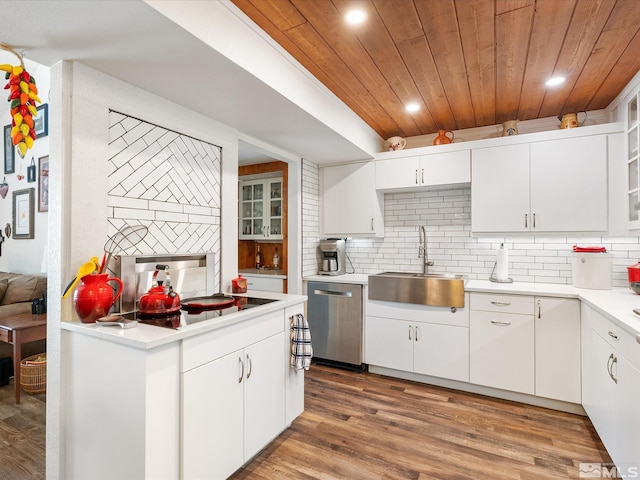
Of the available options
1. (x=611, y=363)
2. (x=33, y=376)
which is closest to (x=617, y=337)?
(x=611, y=363)

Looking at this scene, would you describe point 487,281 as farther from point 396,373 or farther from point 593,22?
point 593,22

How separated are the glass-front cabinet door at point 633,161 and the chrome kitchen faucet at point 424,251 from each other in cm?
158

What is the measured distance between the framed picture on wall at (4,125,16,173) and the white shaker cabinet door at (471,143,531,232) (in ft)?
16.6

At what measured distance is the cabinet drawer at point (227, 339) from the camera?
4.99 ft

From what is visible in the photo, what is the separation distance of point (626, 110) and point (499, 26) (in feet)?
5.00

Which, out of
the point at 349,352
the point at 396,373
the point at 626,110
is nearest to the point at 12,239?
the point at 349,352

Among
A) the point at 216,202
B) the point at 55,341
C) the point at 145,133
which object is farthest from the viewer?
the point at 216,202

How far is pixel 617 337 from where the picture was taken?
5.72 ft

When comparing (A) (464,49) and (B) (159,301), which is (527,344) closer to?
Answer: (A) (464,49)

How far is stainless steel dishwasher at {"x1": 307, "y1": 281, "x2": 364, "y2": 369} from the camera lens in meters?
3.27

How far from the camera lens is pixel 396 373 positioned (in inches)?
124

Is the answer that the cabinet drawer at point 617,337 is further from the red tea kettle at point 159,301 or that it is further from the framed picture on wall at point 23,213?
the framed picture on wall at point 23,213

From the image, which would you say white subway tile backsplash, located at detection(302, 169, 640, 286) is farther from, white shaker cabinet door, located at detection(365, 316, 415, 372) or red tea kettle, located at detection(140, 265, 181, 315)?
red tea kettle, located at detection(140, 265, 181, 315)

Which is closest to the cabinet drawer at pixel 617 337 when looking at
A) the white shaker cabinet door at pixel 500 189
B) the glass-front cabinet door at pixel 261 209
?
the white shaker cabinet door at pixel 500 189
